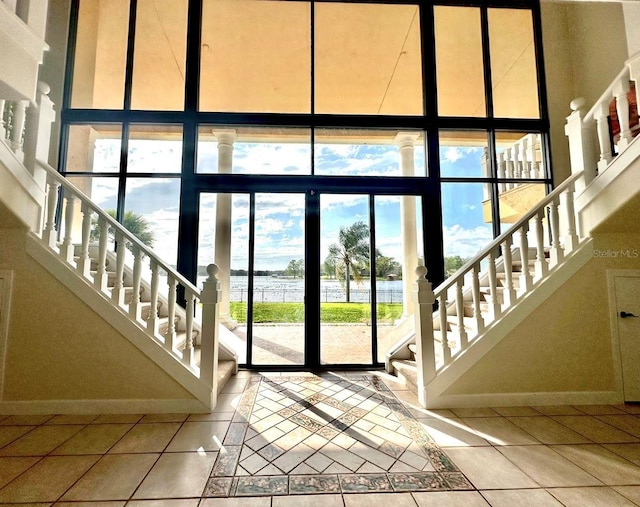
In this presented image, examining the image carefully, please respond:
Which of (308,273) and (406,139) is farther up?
(406,139)

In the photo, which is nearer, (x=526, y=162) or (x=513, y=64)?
(x=526, y=162)

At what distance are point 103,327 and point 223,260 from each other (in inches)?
58.3

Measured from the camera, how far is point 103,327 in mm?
2457

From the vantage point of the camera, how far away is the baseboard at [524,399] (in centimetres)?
255

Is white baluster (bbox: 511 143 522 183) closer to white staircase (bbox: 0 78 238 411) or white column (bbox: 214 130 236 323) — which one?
white column (bbox: 214 130 236 323)

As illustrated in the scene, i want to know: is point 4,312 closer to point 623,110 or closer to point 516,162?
point 623,110

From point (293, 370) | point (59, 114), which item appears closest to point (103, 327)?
point (293, 370)

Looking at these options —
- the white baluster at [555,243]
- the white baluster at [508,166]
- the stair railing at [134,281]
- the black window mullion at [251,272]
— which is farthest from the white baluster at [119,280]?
the white baluster at [508,166]

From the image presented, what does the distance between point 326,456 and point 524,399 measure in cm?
191

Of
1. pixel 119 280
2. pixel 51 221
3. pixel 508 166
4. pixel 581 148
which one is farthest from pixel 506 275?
pixel 51 221

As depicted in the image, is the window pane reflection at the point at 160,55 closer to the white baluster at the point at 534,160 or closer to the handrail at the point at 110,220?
the handrail at the point at 110,220

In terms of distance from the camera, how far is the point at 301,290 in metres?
3.72

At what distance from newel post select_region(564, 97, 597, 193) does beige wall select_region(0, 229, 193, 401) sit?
4.33 metres

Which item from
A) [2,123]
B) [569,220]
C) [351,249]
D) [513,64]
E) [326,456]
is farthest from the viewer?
[513,64]
